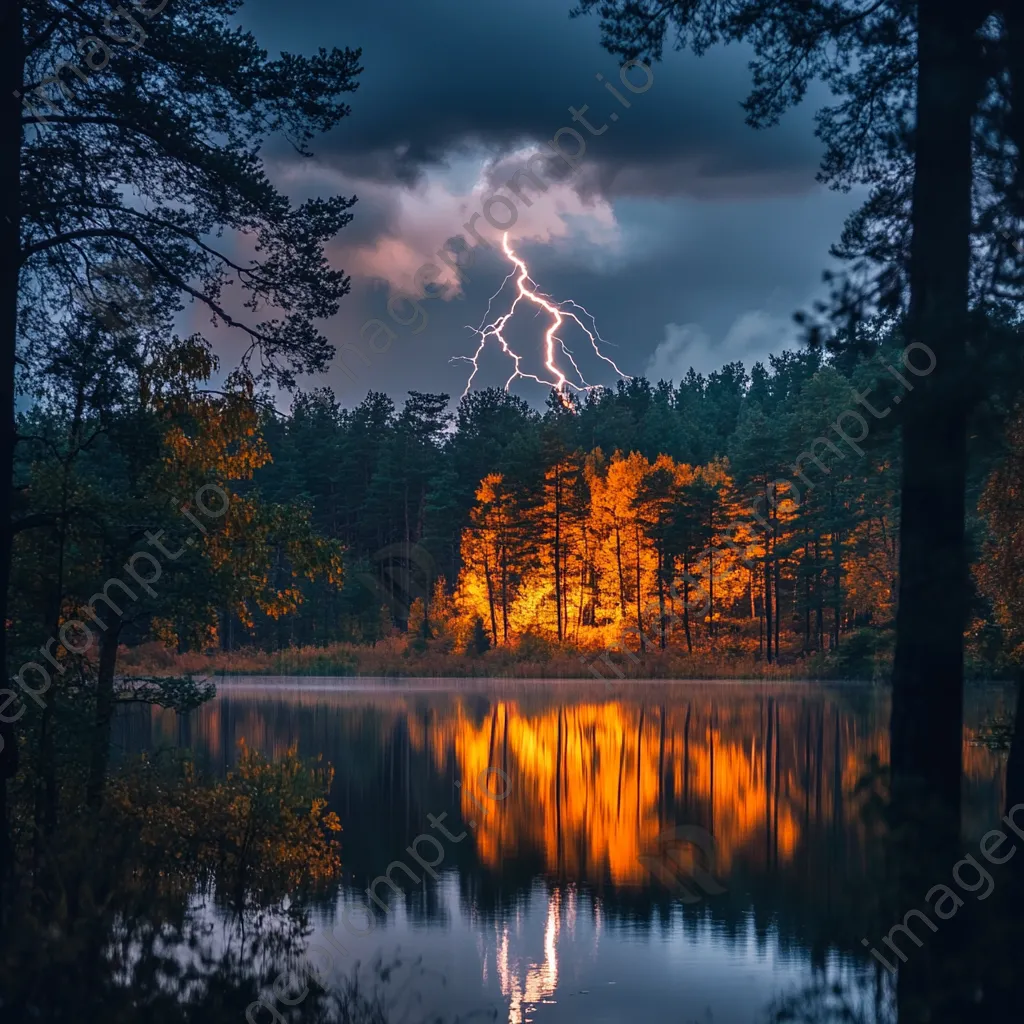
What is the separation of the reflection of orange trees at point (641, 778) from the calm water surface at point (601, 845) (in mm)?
105

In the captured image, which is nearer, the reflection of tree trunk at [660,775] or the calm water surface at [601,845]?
the calm water surface at [601,845]

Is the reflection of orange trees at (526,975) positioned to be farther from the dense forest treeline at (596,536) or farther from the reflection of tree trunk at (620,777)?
the dense forest treeline at (596,536)

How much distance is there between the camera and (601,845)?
23172 mm

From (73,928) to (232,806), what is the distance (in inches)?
320

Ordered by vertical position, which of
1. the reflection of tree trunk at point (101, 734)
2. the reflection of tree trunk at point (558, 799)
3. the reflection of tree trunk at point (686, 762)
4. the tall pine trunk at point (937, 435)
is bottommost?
the reflection of tree trunk at point (558, 799)

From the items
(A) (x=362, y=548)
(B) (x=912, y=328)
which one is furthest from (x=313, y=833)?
(A) (x=362, y=548)

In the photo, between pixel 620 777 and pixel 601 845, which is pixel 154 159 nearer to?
pixel 601 845

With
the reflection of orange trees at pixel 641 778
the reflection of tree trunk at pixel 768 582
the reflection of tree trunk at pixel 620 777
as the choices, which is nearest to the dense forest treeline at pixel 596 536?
the reflection of tree trunk at pixel 768 582

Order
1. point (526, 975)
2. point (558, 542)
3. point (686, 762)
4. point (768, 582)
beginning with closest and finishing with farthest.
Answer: point (526, 975)
point (686, 762)
point (768, 582)
point (558, 542)

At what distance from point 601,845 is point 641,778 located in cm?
835

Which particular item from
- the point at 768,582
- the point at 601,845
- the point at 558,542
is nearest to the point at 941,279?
the point at 601,845

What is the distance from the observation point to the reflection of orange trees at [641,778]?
77.1 feet

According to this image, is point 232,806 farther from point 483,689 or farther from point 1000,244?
point 483,689

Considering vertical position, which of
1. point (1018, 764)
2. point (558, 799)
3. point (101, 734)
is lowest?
point (558, 799)
